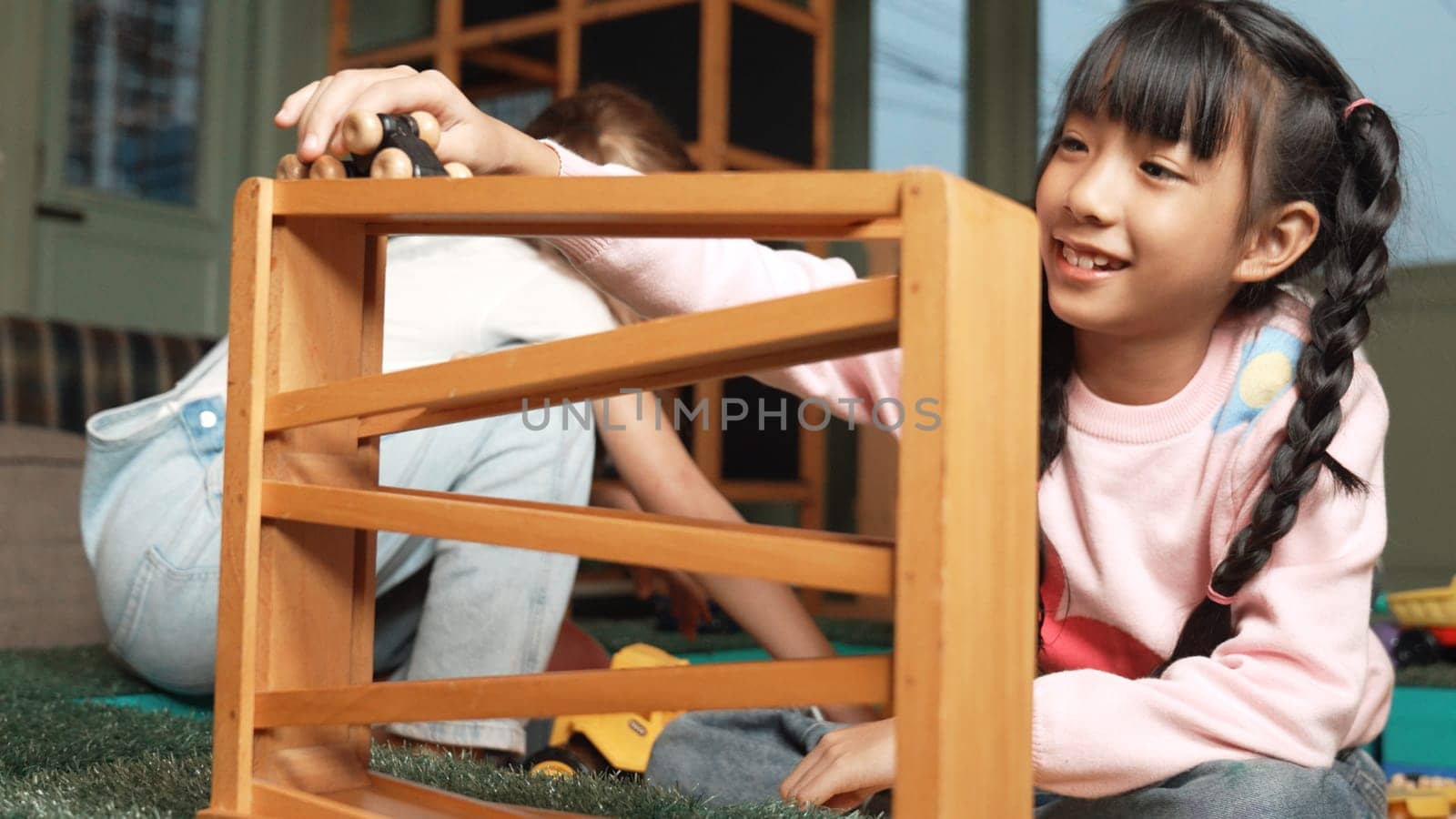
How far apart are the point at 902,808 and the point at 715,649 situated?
5.06ft

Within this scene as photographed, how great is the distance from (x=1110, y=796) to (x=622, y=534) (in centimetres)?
47

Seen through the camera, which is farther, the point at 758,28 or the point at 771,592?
the point at 758,28

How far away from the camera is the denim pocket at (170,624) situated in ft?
3.55

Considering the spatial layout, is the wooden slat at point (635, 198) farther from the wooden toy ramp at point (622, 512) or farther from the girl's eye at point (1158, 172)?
the girl's eye at point (1158, 172)

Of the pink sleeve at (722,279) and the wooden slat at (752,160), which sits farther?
the wooden slat at (752,160)

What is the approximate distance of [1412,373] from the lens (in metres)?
2.65

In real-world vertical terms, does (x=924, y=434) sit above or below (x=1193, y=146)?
below

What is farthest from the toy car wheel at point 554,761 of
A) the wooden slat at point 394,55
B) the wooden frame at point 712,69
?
the wooden slat at point 394,55

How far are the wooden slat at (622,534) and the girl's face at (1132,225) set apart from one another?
0.42m

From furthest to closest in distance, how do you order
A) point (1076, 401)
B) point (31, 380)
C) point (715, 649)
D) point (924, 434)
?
point (31, 380), point (715, 649), point (1076, 401), point (924, 434)

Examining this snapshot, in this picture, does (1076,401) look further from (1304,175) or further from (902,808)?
(902,808)

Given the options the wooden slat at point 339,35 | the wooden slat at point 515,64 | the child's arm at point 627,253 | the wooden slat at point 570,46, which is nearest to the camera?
the child's arm at point 627,253

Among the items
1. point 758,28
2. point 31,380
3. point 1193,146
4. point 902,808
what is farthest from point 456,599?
point 758,28

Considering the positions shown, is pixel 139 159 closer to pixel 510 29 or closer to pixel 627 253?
pixel 510 29
